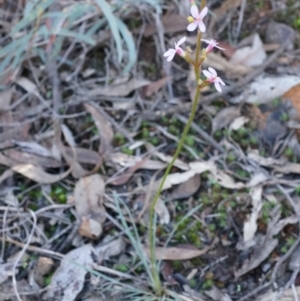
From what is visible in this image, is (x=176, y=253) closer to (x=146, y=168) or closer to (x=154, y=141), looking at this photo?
(x=146, y=168)

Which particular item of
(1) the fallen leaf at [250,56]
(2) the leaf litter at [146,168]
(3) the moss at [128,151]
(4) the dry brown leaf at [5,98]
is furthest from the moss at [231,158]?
(4) the dry brown leaf at [5,98]

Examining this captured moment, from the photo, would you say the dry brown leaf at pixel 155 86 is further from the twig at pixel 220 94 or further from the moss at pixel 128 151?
the moss at pixel 128 151

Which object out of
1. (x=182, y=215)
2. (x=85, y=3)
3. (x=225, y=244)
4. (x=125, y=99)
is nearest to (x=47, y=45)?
(x=85, y=3)

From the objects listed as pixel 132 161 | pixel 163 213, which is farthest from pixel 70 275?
pixel 132 161

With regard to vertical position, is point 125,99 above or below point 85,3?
below

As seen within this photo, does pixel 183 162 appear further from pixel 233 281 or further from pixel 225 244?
pixel 233 281

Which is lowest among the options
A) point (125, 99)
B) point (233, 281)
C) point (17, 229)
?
point (233, 281)

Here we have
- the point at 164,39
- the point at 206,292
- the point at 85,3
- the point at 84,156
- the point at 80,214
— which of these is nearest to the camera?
the point at 206,292
